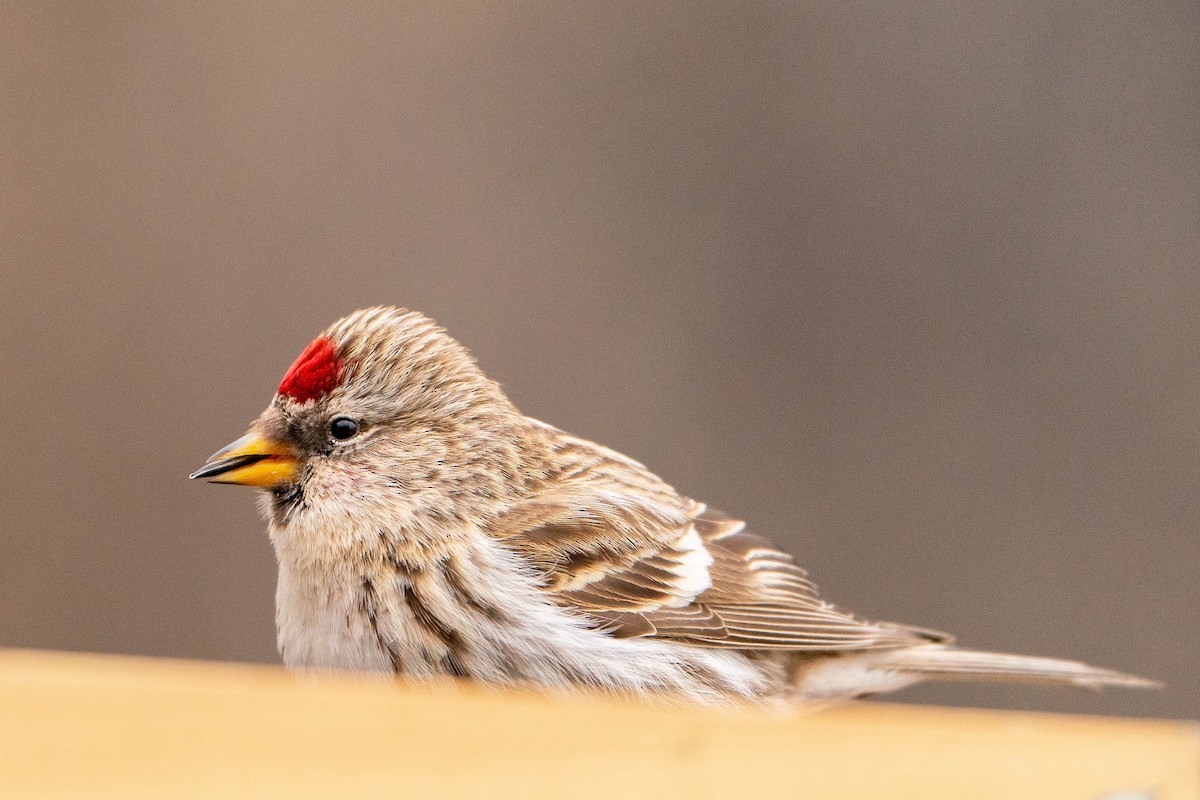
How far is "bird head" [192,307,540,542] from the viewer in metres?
1.14

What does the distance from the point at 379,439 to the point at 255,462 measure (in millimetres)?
113

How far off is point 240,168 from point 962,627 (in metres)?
1.25

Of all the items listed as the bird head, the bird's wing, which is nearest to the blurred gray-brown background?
the bird's wing

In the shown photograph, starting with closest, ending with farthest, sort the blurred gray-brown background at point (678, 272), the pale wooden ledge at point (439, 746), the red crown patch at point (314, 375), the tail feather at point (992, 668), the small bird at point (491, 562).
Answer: the pale wooden ledge at point (439, 746)
the small bird at point (491, 562)
the red crown patch at point (314, 375)
the tail feather at point (992, 668)
the blurred gray-brown background at point (678, 272)

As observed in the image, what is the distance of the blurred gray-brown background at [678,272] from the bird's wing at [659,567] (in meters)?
0.48

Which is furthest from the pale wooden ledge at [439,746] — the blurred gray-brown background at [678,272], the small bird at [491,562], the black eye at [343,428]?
the blurred gray-brown background at [678,272]

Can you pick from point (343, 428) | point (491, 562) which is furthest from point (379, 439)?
point (491, 562)

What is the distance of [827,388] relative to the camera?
2.07m

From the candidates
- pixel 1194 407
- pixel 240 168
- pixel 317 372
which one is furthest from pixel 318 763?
pixel 1194 407

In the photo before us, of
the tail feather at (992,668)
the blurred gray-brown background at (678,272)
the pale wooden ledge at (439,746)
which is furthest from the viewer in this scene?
the blurred gray-brown background at (678,272)

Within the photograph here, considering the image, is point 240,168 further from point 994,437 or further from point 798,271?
point 994,437

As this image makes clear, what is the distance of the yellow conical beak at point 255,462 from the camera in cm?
112

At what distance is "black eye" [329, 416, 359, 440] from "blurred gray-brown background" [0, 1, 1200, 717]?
2.14 ft

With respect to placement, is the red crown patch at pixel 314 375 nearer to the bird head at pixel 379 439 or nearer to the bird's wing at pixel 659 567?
the bird head at pixel 379 439
